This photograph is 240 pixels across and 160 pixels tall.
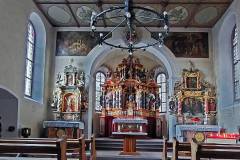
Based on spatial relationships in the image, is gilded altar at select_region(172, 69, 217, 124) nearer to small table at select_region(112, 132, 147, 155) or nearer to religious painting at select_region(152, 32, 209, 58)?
religious painting at select_region(152, 32, 209, 58)

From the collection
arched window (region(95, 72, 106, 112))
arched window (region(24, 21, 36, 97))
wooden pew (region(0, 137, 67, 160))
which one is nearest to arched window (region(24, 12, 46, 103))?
arched window (region(24, 21, 36, 97))

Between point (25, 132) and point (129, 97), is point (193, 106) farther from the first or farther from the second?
point (25, 132)

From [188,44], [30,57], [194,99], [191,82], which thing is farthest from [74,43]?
[194,99]

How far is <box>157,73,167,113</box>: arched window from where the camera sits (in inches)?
781

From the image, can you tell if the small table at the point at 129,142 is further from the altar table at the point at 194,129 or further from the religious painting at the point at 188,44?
the religious painting at the point at 188,44

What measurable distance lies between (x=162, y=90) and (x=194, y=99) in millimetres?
4471

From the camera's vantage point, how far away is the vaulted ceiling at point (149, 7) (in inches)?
539

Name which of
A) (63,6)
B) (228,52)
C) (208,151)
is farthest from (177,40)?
(208,151)

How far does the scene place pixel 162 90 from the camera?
2016 cm

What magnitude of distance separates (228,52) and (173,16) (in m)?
3.05

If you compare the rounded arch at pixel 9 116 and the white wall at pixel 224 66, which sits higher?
the white wall at pixel 224 66

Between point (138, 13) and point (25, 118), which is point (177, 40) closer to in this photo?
point (138, 13)

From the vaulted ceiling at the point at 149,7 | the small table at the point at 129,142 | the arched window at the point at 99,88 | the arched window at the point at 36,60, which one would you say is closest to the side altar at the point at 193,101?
the vaulted ceiling at the point at 149,7

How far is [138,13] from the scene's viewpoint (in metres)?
14.8
